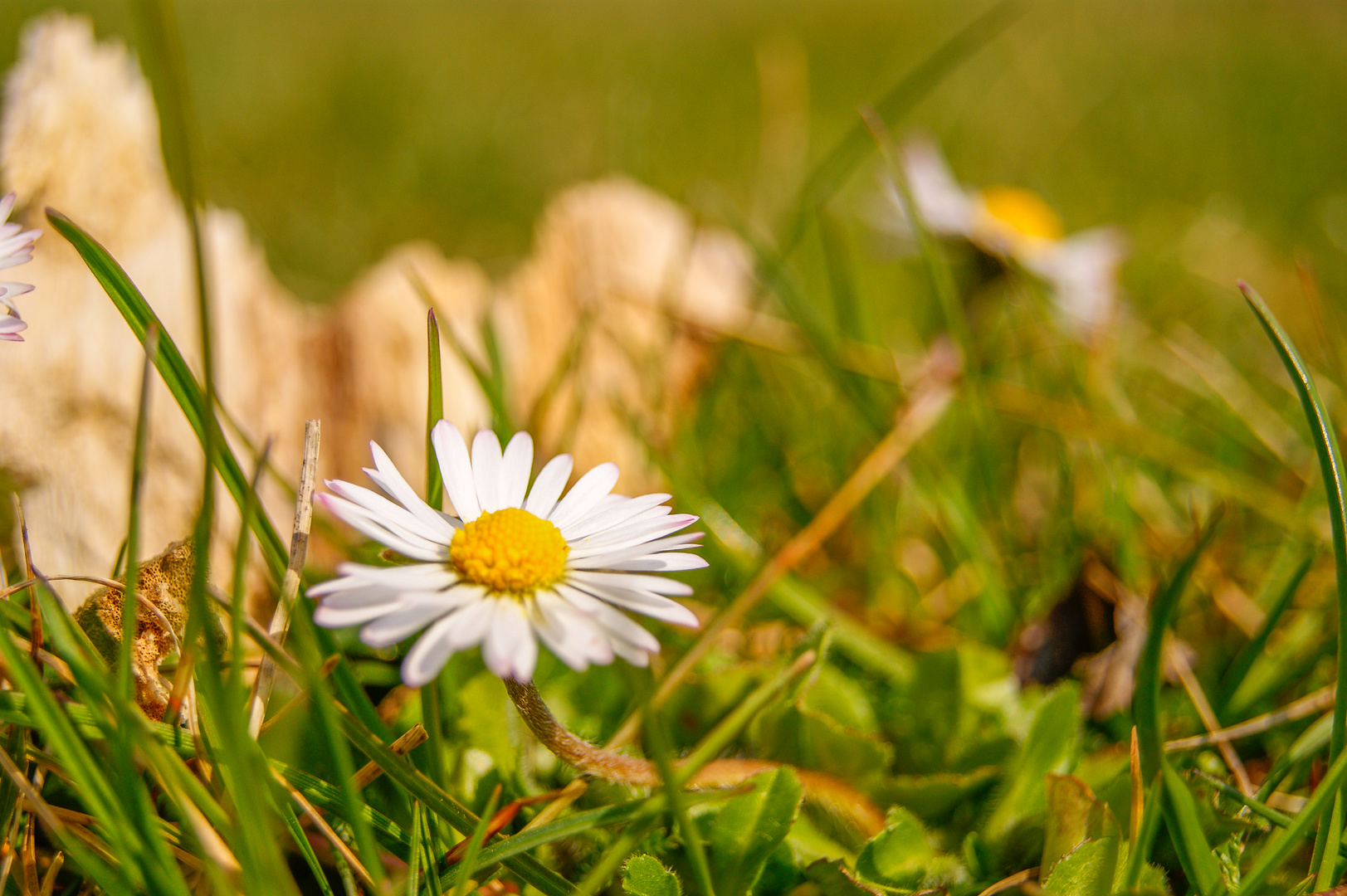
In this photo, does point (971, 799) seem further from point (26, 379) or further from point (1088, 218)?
point (1088, 218)

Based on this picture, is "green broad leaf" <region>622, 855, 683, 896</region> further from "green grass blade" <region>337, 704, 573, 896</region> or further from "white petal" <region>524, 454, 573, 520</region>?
"white petal" <region>524, 454, 573, 520</region>

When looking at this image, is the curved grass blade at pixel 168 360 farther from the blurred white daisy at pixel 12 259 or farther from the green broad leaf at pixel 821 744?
the green broad leaf at pixel 821 744

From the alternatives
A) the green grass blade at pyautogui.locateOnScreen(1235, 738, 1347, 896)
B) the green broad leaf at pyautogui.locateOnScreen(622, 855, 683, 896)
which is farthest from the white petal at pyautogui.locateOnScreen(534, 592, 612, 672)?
the green grass blade at pyautogui.locateOnScreen(1235, 738, 1347, 896)

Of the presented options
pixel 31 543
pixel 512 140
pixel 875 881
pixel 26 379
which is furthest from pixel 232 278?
pixel 512 140

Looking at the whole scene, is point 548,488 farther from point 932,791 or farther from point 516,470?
point 932,791

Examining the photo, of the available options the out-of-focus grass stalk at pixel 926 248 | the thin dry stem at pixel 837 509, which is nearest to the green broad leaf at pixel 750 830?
the thin dry stem at pixel 837 509

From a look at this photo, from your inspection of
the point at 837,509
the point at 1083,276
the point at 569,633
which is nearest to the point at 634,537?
the point at 569,633
